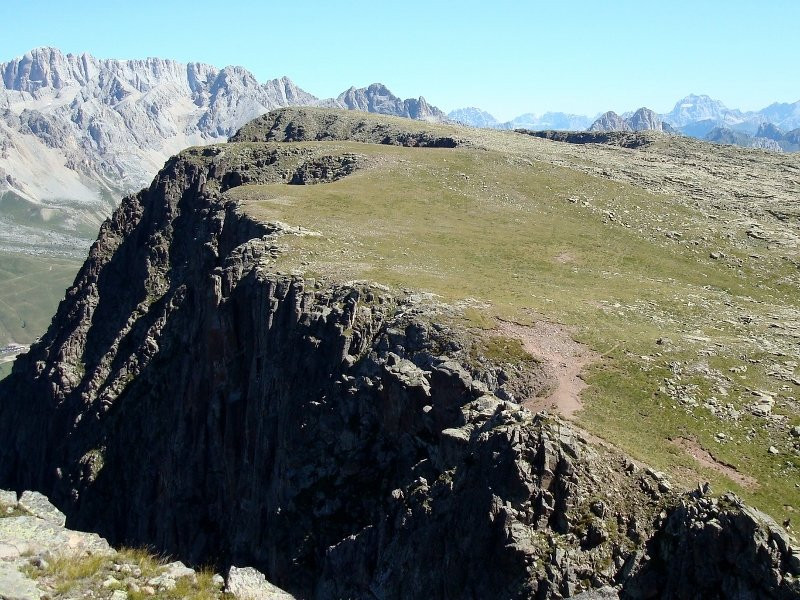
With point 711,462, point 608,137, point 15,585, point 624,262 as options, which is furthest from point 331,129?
point 15,585

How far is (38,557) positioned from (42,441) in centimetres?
9881

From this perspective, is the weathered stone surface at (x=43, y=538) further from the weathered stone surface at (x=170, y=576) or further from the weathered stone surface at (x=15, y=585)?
the weathered stone surface at (x=170, y=576)

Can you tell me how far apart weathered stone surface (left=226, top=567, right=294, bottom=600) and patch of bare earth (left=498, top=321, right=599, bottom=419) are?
18813 millimetres

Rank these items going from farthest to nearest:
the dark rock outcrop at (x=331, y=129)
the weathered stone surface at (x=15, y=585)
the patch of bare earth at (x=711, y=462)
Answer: the dark rock outcrop at (x=331, y=129) → the patch of bare earth at (x=711, y=462) → the weathered stone surface at (x=15, y=585)

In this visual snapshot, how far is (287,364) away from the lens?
51.8 metres

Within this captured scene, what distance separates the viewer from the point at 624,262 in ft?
218

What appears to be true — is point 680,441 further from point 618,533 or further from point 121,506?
Answer: point 121,506

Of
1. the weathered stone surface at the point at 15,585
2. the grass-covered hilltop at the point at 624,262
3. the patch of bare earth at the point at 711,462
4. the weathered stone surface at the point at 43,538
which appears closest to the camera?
the weathered stone surface at the point at 15,585

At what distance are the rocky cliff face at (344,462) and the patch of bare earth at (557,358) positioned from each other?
160 centimetres

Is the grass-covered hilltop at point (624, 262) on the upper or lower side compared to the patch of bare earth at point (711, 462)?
upper

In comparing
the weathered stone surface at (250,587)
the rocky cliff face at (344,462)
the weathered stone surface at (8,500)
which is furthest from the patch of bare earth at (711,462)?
the weathered stone surface at (8,500)

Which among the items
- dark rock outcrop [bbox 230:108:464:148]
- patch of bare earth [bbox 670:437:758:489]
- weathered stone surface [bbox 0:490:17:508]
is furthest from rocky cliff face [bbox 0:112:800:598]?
dark rock outcrop [bbox 230:108:464:148]

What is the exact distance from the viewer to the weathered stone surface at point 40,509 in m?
22.1

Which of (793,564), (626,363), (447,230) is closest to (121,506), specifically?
(447,230)
